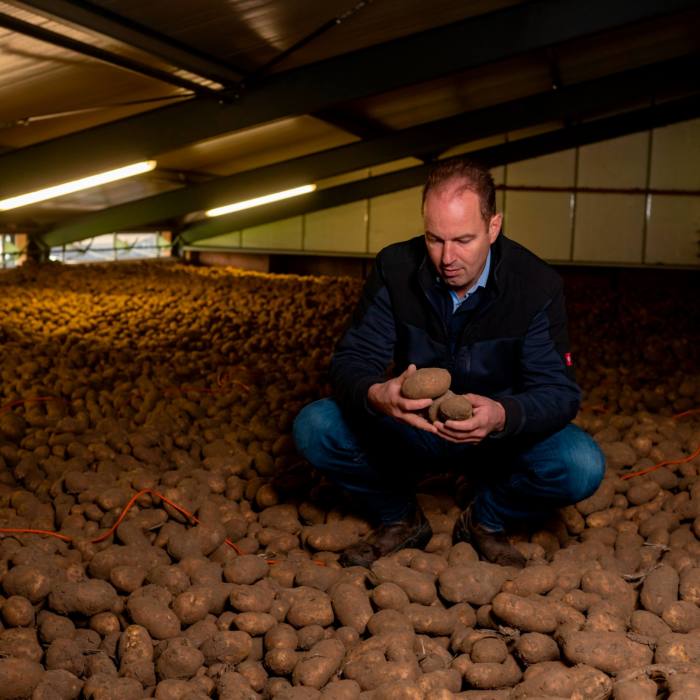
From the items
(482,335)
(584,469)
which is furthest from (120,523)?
(584,469)

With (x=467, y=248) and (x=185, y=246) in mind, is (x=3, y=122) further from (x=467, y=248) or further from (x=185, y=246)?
(x=185, y=246)

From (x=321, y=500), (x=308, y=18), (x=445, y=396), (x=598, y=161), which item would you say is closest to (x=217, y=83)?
(x=308, y=18)

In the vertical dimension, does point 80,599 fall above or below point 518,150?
below

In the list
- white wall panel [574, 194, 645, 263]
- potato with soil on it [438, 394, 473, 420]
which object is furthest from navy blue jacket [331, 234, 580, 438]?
white wall panel [574, 194, 645, 263]

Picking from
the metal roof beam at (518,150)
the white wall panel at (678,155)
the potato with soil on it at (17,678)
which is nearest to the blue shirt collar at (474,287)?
the potato with soil on it at (17,678)

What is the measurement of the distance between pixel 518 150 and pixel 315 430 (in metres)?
7.94

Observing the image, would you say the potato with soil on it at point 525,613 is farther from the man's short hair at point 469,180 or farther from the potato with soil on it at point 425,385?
the man's short hair at point 469,180

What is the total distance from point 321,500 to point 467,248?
1.07 metres

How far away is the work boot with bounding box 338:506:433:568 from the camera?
2.49 m

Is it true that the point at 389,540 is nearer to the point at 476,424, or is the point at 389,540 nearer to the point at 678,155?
the point at 476,424

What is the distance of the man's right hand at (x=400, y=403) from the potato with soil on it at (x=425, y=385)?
0.01m

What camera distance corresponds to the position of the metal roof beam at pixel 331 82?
4691mm

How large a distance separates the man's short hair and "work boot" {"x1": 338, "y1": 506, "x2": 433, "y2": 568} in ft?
3.13

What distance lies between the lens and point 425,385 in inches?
84.0
